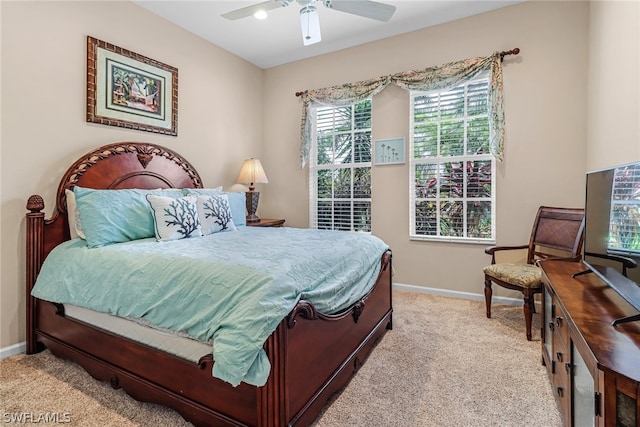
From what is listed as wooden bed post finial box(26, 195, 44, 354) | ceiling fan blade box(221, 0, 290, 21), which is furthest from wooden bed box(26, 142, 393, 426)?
ceiling fan blade box(221, 0, 290, 21)

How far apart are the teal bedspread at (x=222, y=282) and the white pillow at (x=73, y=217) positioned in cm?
11

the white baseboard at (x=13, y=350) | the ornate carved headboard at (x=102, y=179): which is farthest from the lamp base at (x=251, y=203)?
the white baseboard at (x=13, y=350)

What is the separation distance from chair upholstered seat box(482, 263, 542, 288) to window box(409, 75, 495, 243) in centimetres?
64

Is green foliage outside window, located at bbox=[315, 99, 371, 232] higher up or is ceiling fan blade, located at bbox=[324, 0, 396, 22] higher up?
ceiling fan blade, located at bbox=[324, 0, 396, 22]

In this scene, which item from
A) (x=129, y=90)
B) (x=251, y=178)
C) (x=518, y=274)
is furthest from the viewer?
(x=251, y=178)

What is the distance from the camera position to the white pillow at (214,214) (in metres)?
2.57

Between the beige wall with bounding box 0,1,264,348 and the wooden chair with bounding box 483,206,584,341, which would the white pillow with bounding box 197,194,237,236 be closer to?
the beige wall with bounding box 0,1,264,348

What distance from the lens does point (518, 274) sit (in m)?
2.39

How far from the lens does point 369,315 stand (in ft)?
6.94

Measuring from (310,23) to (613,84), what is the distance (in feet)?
7.29

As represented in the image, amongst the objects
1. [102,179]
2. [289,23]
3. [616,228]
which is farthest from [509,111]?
[102,179]

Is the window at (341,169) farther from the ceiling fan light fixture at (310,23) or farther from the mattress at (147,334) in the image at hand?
the mattress at (147,334)

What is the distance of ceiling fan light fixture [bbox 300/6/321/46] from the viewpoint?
2244mm

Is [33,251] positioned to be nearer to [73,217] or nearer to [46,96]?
[73,217]
